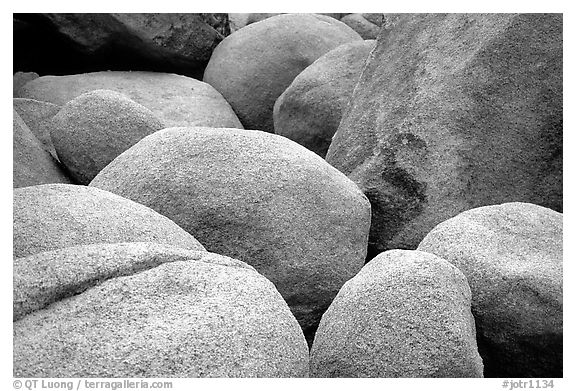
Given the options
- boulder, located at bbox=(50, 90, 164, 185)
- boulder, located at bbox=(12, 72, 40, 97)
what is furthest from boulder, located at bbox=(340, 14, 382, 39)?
boulder, located at bbox=(50, 90, 164, 185)

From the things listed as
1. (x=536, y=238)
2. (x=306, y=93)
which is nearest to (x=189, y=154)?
(x=536, y=238)

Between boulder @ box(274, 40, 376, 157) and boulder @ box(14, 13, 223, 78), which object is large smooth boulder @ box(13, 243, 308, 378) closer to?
boulder @ box(274, 40, 376, 157)

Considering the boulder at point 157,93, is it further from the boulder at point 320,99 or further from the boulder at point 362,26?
the boulder at point 362,26

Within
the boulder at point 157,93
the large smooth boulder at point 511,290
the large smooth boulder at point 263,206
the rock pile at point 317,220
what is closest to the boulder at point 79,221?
the rock pile at point 317,220

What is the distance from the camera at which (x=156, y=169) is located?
2.33m

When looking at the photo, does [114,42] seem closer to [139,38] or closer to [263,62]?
[139,38]

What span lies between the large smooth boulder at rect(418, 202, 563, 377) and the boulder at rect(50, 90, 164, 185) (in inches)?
50.5

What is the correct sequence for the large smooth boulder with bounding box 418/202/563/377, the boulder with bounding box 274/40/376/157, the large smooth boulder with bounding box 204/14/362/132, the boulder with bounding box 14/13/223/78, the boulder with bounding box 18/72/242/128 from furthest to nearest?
the large smooth boulder with bounding box 204/14/362/132
the boulder with bounding box 14/13/223/78
the boulder with bounding box 18/72/242/128
the boulder with bounding box 274/40/376/157
the large smooth boulder with bounding box 418/202/563/377

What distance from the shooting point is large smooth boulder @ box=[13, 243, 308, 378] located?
1.40 meters

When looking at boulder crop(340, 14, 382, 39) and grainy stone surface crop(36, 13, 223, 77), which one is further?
boulder crop(340, 14, 382, 39)

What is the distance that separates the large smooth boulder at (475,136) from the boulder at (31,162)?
1121mm

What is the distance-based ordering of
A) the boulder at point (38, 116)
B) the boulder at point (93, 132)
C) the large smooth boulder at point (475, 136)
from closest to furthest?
the large smooth boulder at point (475, 136) → the boulder at point (93, 132) → the boulder at point (38, 116)

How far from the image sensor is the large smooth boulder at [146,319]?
1404mm
